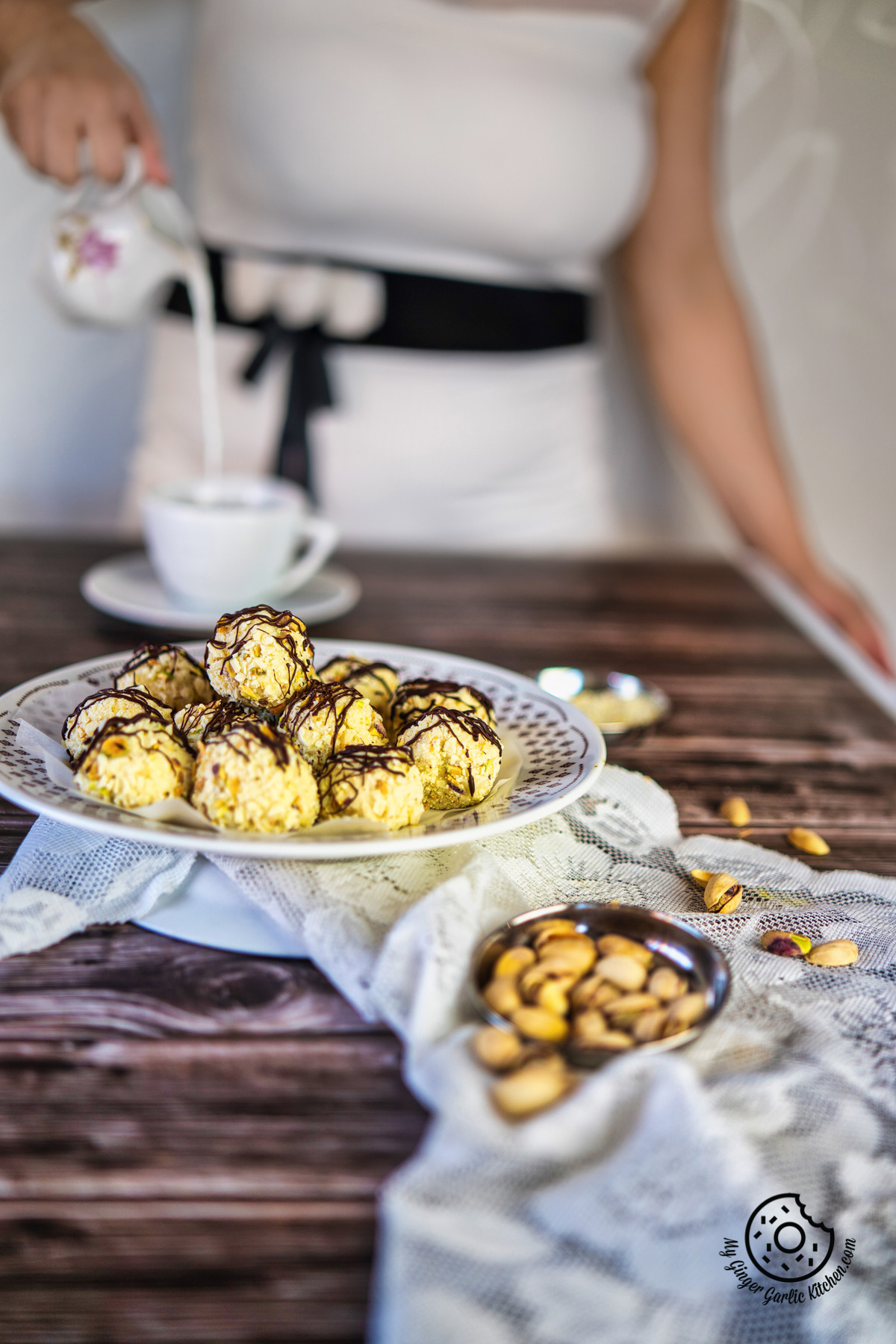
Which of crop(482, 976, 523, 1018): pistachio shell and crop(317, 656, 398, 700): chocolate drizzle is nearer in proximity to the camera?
crop(482, 976, 523, 1018): pistachio shell

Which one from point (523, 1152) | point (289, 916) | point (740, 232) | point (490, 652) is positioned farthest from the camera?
point (740, 232)

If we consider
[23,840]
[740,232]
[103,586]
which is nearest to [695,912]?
[23,840]

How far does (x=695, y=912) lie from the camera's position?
557 millimetres

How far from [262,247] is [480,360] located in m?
0.31

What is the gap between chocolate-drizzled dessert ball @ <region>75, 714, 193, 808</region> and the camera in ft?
1.70

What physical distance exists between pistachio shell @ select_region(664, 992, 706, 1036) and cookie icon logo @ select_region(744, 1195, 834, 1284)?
0.07 meters

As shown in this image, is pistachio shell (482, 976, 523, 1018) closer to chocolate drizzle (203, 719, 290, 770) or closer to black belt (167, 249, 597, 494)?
chocolate drizzle (203, 719, 290, 770)

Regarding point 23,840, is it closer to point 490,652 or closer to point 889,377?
point 490,652

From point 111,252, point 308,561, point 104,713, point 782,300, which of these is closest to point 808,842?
point 104,713

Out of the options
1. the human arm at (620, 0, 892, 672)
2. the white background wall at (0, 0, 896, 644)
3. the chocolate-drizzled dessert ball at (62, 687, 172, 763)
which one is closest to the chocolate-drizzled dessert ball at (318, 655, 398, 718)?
the chocolate-drizzled dessert ball at (62, 687, 172, 763)

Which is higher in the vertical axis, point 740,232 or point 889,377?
point 740,232

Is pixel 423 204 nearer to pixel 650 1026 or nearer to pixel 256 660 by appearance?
pixel 256 660

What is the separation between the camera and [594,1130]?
0.39 meters

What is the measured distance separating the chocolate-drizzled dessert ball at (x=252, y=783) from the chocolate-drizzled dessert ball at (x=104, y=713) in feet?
0.19
